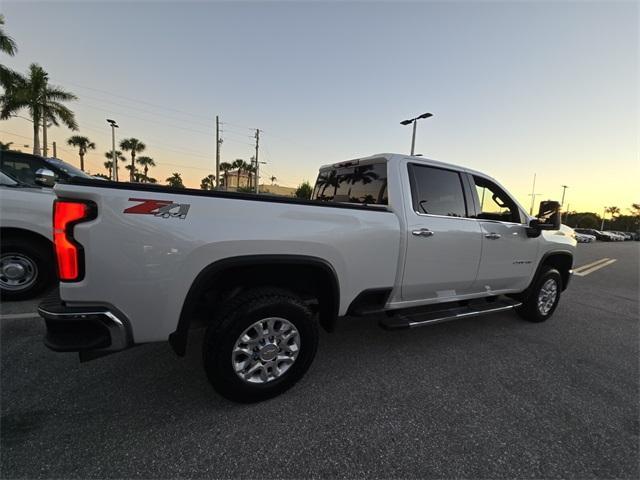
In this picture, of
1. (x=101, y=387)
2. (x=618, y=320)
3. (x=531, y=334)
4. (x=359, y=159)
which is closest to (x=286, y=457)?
(x=101, y=387)

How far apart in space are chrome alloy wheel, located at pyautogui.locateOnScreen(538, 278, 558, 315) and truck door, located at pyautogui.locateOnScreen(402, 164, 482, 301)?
164cm

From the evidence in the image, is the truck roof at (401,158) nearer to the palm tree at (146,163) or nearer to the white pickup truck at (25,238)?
the white pickup truck at (25,238)

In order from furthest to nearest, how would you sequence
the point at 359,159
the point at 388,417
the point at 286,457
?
1. the point at 359,159
2. the point at 388,417
3. the point at 286,457

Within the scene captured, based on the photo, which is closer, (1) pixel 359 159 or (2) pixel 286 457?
(2) pixel 286 457

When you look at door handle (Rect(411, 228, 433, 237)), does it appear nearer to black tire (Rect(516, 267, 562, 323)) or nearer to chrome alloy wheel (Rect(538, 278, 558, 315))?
black tire (Rect(516, 267, 562, 323))

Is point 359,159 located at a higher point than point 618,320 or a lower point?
higher

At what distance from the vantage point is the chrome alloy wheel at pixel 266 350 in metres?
2.23

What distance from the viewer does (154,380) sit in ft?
8.25

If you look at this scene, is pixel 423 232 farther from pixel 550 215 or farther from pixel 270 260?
pixel 550 215

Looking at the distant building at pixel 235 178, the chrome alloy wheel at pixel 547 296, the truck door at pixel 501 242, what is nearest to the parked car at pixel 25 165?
the truck door at pixel 501 242

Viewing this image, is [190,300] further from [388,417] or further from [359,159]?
[359,159]

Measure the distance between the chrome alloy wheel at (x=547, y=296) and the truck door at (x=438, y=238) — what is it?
5.38 feet

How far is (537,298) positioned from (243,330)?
162 inches

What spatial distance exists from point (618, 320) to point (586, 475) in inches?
174
